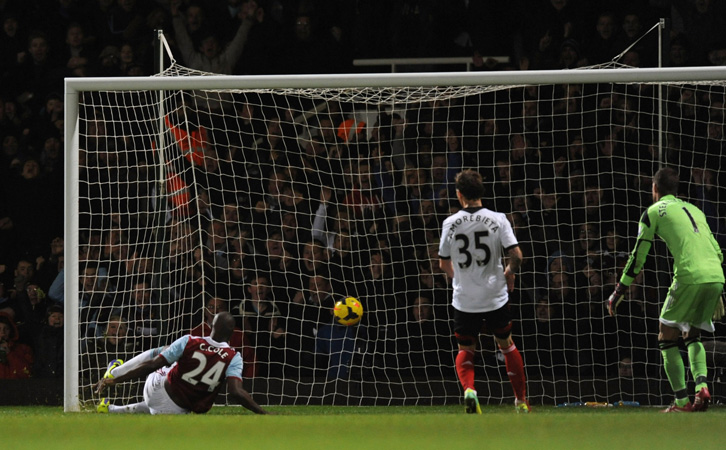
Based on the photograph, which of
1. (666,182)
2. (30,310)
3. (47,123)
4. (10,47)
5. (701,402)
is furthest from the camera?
(10,47)

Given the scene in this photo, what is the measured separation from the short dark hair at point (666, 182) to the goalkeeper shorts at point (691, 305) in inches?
26.0

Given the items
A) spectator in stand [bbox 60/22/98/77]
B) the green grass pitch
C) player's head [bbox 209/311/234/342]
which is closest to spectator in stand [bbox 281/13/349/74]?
spectator in stand [bbox 60/22/98/77]

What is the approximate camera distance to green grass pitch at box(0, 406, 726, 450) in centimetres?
371

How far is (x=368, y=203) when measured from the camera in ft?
33.3

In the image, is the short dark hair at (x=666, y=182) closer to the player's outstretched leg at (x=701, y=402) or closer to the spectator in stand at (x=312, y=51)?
the player's outstretched leg at (x=701, y=402)

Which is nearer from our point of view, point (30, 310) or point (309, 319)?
point (309, 319)

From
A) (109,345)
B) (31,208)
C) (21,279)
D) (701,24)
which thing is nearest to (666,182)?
(701,24)

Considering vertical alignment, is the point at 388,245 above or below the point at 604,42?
below

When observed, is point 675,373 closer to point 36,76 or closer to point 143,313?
point 143,313

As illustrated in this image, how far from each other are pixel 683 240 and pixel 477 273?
59.8 inches

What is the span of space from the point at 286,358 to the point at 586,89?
13.9ft

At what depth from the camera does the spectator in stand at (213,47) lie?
37.3 ft

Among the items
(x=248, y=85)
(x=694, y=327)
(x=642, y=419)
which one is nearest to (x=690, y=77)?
(x=694, y=327)

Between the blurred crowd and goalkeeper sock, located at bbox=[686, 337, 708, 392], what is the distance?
1.32m
